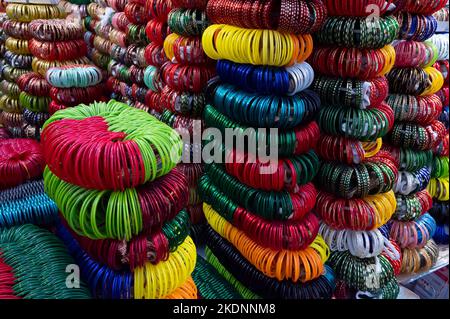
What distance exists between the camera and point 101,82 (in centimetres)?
333

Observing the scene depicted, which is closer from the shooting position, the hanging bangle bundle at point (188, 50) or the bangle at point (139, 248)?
the bangle at point (139, 248)

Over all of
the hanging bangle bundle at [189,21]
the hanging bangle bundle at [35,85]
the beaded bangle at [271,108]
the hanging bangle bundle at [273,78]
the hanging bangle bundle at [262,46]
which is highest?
the hanging bangle bundle at [189,21]

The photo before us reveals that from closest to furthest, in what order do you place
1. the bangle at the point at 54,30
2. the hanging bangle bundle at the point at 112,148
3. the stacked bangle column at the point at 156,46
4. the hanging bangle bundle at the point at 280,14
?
the hanging bangle bundle at the point at 112,148
the hanging bangle bundle at the point at 280,14
the stacked bangle column at the point at 156,46
the bangle at the point at 54,30

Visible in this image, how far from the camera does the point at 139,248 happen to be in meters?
1.13

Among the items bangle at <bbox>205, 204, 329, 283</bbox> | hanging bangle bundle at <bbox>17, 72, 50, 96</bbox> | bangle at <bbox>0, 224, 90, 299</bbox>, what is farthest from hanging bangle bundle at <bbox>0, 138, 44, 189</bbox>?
hanging bangle bundle at <bbox>17, 72, 50, 96</bbox>

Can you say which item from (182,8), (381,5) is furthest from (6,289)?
(381,5)

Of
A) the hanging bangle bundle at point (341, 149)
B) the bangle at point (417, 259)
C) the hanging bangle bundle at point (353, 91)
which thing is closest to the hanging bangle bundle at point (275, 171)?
the hanging bangle bundle at point (341, 149)

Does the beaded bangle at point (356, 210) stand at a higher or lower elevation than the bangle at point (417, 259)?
higher

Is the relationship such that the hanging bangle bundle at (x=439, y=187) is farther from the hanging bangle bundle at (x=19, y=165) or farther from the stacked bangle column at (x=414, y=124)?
the hanging bangle bundle at (x=19, y=165)

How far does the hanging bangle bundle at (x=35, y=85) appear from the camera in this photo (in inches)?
124

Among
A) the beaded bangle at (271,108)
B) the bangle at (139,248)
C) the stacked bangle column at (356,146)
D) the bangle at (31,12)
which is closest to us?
the bangle at (139,248)

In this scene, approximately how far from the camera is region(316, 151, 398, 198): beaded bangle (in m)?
1.90

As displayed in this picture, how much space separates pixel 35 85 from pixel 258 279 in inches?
93.2

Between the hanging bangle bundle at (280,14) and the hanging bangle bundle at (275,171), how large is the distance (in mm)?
540
